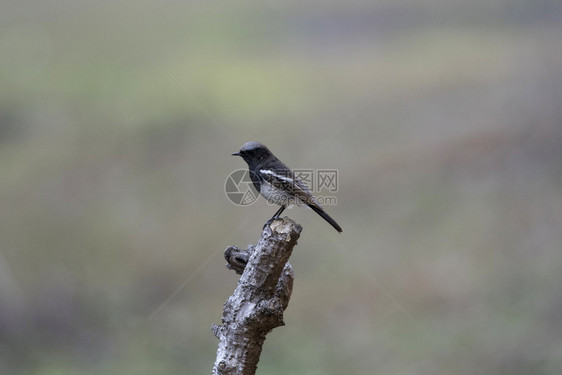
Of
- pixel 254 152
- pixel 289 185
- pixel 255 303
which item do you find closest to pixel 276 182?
pixel 289 185

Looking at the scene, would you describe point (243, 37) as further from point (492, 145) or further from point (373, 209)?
point (492, 145)

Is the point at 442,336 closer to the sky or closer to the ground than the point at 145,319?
closer to the sky

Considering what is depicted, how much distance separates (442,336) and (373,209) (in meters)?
1.13

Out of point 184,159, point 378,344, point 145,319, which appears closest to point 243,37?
point 184,159

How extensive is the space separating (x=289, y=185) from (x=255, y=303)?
0.84 m

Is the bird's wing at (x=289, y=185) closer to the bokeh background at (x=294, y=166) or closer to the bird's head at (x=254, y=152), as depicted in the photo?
the bird's head at (x=254, y=152)

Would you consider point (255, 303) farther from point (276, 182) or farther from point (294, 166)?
point (294, 166)

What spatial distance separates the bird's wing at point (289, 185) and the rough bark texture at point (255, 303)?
0.54 metres

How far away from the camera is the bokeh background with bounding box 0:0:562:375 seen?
4.43m

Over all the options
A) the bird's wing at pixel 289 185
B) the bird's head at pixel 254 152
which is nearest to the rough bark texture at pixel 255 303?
the bird's wing at pixel 289 185

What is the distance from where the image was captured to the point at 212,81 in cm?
480

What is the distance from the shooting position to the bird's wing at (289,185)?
3463mm

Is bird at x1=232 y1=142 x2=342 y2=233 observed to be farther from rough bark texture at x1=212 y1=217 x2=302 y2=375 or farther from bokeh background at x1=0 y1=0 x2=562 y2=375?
bokeh background at x1=0 y1=0 x2=562 y2=375

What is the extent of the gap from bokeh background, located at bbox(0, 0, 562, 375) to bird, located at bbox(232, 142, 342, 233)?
3.13 ft
